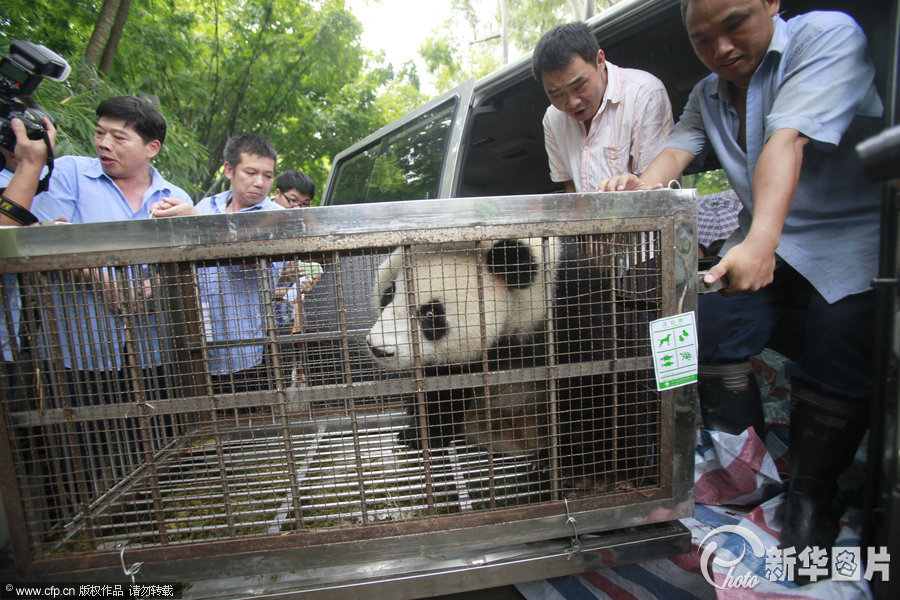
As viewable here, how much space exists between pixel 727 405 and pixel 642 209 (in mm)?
1192

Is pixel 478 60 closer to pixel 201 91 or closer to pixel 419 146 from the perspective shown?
pixel 201 91

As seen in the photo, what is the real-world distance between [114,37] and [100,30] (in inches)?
Answer: 10.1

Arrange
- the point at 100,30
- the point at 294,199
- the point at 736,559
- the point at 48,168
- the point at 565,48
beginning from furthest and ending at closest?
the point at 100,30
the point at 294,199
the point at 565,48
the point at 48,168
the point at 736,559

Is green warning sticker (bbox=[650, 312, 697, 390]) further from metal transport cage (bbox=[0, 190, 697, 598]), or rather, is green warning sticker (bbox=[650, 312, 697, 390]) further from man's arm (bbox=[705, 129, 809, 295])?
man's arm (bbox=[705, 129, 809, 295])

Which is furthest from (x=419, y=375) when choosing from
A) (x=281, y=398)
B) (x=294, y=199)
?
(x=294, y=199)

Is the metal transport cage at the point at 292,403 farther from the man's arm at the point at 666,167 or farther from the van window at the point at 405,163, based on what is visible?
the van window at the point at 405,163

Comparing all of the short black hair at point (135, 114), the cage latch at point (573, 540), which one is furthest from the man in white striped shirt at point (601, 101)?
the short black hair at point (135, 114)

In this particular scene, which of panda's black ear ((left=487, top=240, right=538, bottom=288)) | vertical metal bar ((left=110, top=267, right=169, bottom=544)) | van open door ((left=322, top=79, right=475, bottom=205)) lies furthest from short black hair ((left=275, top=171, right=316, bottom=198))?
vertical metal bar ((left=110, top=267, right=169, bottom=544))

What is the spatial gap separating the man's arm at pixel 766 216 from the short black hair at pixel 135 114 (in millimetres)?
2699

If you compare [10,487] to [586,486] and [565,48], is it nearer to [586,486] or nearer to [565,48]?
[586,486]

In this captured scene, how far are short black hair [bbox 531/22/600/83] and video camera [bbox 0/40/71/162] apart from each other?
7.16 ft

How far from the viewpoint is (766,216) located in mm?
1519

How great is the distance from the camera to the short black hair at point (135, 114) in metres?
2.35

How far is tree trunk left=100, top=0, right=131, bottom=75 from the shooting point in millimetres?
5914
